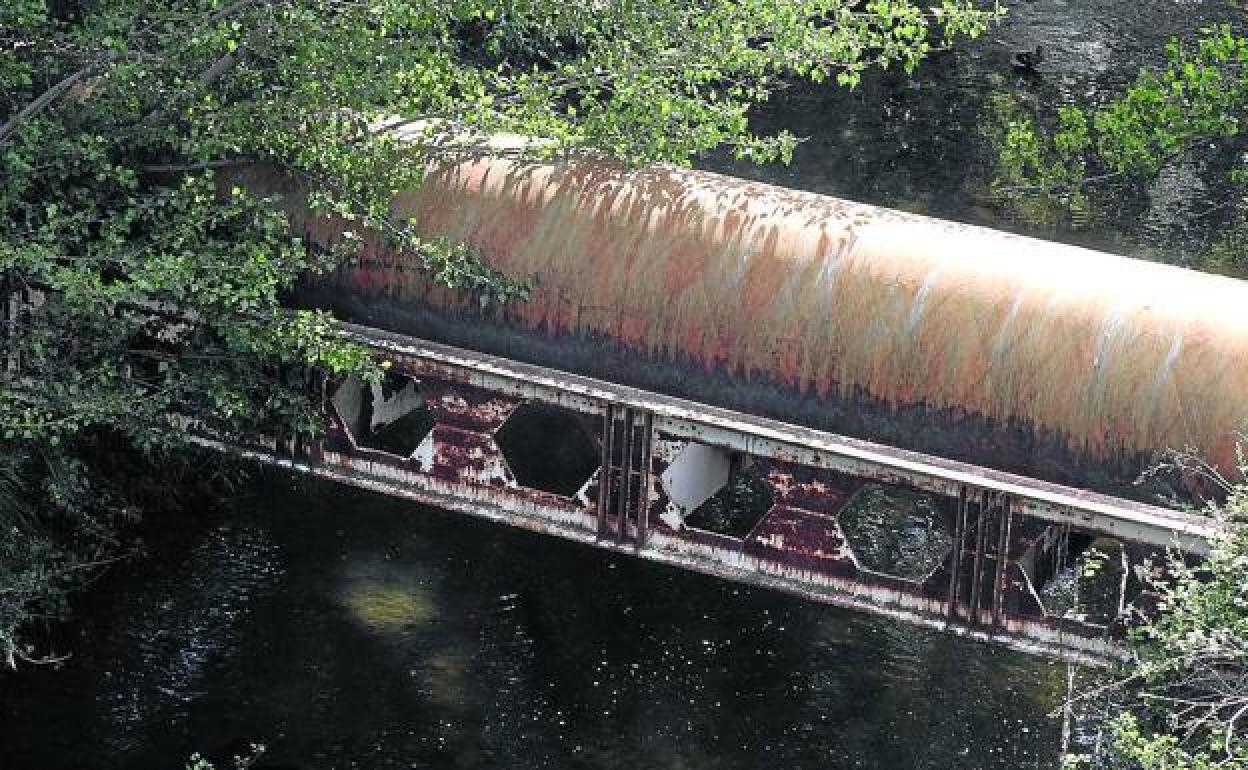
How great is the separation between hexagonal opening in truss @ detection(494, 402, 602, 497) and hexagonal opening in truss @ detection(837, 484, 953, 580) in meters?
2.21

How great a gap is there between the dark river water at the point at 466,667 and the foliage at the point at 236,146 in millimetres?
2163

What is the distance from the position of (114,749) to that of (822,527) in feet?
17.5

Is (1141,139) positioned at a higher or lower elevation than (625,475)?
higher

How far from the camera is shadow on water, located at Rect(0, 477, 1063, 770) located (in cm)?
1223

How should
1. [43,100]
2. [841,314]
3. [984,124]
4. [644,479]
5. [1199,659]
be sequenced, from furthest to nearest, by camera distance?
[984,124], [43,100], [644,479], [841,314], [1199,659]

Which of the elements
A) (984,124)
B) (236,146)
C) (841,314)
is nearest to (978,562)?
(841,314)

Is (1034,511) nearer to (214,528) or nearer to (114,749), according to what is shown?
(114,749)

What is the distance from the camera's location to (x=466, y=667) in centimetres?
1302

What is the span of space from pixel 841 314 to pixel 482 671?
5.13m

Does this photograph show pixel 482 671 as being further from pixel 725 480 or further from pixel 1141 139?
pixel 1141 139

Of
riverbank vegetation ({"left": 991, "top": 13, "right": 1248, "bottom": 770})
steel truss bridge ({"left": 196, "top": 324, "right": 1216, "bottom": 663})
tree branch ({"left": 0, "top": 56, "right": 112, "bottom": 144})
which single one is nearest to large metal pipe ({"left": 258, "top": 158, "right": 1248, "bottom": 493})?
steel truss bridge ({"left": 196, "top": 324, "right": 1216, "bottom": 663})

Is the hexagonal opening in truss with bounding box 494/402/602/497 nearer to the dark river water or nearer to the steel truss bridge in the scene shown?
the dark river water

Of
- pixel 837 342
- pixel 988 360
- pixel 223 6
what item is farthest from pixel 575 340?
pixel 223 6

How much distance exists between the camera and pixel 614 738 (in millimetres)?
12328
